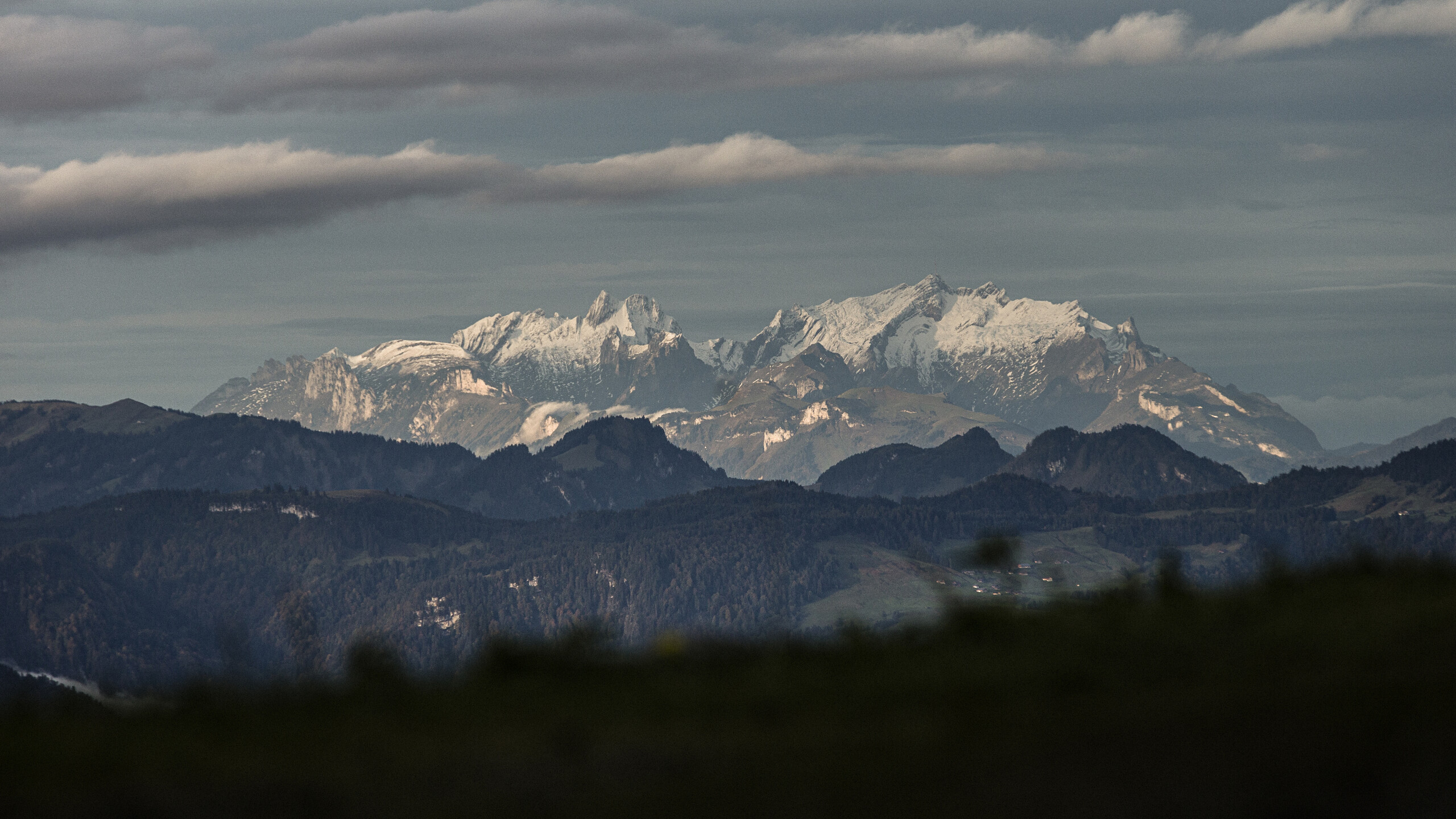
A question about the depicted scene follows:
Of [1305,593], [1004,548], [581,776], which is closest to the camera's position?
[581,776]

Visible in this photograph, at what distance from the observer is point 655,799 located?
44.4ft

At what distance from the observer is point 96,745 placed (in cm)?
1609

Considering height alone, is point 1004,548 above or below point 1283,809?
above

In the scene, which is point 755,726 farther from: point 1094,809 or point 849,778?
point 1094,809

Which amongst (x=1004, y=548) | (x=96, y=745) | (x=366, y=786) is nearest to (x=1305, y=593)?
(x=1004, y=548)

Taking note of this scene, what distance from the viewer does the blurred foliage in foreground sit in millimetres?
13594

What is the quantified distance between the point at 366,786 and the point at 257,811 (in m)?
0.96

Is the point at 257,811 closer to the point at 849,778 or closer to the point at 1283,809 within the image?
the point at 849,778

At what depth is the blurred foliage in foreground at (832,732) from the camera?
1359 centimetres

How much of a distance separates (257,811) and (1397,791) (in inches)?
377

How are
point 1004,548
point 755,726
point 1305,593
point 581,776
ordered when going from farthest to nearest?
point 1305,593, point 1004,548, point 755,726, point 581,776

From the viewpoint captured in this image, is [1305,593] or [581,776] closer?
[581,776]

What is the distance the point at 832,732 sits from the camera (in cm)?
1534

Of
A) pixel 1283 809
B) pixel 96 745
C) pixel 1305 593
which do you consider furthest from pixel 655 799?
pixel 1305 593
